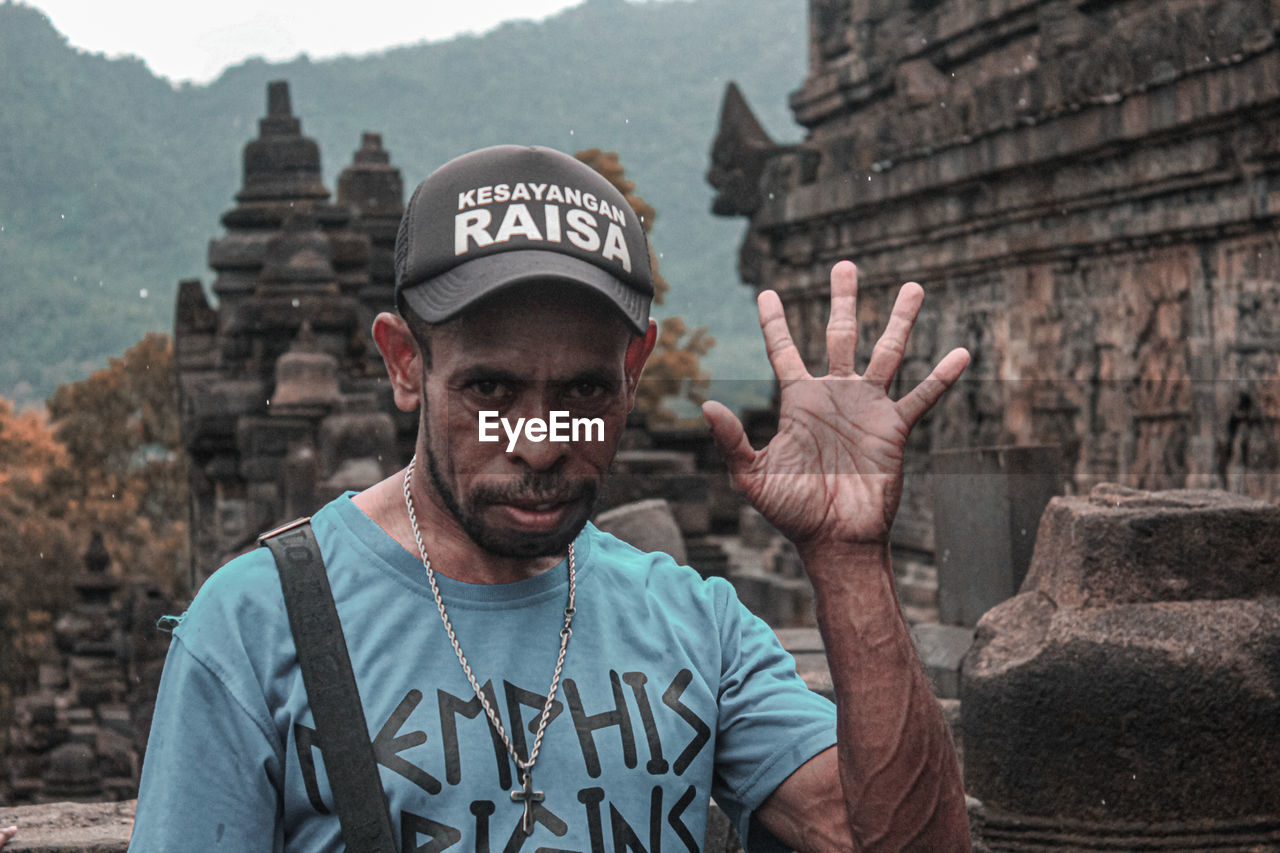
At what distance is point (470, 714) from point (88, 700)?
22071 mm

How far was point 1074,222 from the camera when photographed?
35.3 ft

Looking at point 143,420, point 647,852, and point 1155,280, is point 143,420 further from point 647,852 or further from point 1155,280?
point 647,852

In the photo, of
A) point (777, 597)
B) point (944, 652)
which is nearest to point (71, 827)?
point (944, 652)

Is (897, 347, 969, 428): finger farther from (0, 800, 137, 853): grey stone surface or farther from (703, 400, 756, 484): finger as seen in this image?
(0, 800, 137, 853): grey stone surface

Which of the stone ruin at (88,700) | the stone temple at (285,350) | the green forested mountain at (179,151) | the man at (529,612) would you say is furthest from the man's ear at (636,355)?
the green forested mountain at (179,151)

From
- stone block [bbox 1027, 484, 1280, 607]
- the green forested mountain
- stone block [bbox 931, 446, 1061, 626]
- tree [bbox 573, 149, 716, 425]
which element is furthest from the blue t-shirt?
the green forested mountain

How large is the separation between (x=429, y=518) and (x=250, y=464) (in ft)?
37.6

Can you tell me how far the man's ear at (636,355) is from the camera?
2111mm

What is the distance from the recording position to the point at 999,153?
11.3 meters

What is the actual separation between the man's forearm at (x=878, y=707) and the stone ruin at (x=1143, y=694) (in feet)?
4.70

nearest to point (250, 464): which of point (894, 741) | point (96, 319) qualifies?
point (894, 741)

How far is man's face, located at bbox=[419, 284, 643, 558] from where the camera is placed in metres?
1.96

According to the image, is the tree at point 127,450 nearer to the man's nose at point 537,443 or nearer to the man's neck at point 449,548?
the man's neck at point 449,548

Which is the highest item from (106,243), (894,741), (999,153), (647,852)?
(106,243)
